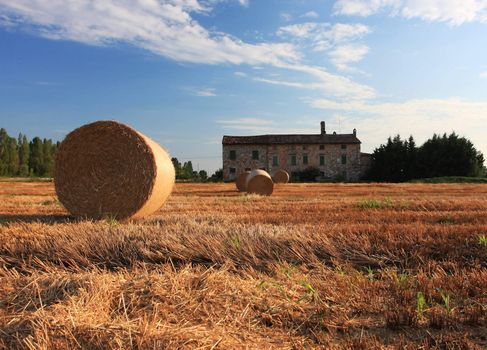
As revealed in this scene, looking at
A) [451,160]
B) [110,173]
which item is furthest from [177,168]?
[110,173]

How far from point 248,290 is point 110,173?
7.04m

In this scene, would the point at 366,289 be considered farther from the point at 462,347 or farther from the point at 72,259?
the point at 72,259

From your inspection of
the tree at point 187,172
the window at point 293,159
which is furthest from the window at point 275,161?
the tree at point 187,172

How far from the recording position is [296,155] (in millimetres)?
55000

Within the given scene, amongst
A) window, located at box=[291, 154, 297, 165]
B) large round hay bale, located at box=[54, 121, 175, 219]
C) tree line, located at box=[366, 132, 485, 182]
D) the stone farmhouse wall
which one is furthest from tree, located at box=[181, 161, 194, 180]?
large round hay bale, located at box=[54, 121, 175, 219]

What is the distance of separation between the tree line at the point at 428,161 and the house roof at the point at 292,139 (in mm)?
4232

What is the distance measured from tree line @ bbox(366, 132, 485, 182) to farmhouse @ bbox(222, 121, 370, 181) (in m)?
2.77

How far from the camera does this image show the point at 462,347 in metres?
2.69

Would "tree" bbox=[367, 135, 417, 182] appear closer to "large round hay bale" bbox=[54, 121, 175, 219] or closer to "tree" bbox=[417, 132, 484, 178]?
"tree" bbox=[417, 132, 484, 178]

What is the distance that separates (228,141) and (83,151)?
149 feet

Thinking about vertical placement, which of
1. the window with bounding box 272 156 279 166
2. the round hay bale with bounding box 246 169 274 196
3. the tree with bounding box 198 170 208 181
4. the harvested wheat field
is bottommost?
the harvested wheat field

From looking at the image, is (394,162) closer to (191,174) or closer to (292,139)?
(292,139)

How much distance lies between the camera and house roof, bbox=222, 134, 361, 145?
54.9 metres

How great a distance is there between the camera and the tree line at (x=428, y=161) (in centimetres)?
5138
